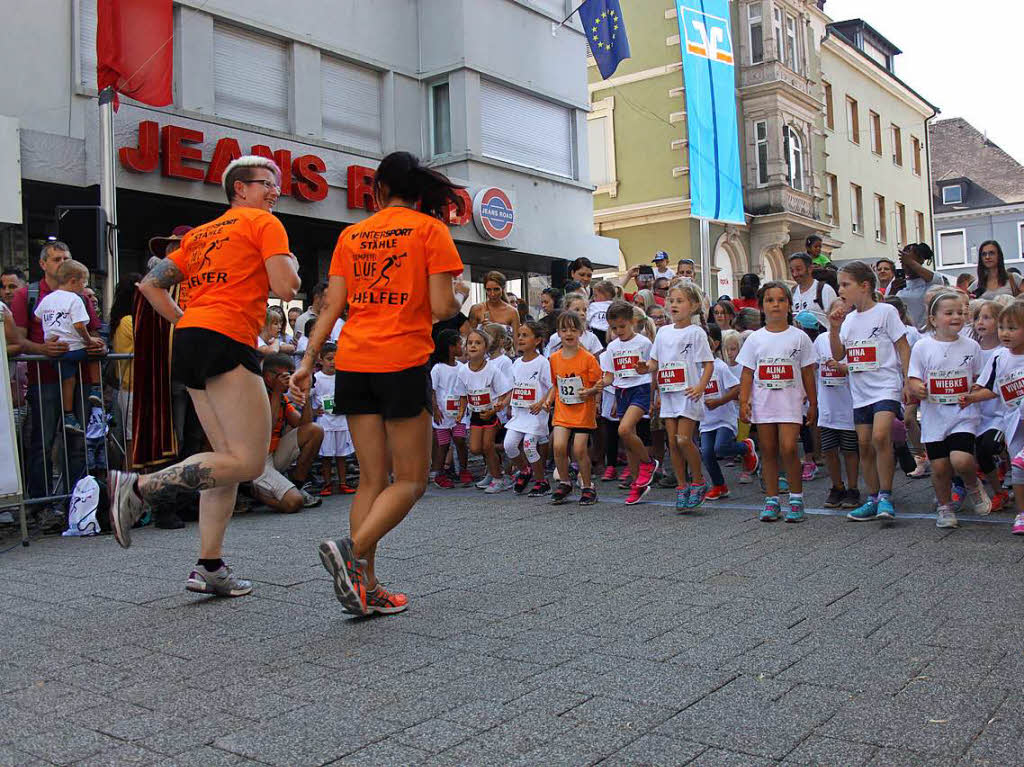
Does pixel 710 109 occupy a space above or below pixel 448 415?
above

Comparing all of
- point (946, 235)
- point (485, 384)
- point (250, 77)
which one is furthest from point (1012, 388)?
point (946, 235)

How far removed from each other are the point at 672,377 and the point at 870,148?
3985 cm

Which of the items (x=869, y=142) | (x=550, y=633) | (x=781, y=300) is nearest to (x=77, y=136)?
(x=781, y=300)

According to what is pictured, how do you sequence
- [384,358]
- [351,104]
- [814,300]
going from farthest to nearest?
1. [351,104]
2. [814,300]
3. [384,358]

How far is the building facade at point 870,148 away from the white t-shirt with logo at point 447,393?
1235 inches

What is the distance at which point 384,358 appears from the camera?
4.41 meters

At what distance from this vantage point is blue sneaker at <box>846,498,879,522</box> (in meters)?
7.05

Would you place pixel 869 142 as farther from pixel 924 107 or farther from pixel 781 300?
pixel 781 300

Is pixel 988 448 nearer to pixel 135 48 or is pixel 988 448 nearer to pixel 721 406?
pixel 721 406

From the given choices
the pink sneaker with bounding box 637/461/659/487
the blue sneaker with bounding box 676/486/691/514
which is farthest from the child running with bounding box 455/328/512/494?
the blue sneaker with bounding box 676/486/691/514

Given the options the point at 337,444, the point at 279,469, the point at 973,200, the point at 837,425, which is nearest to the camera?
the point at 837,425

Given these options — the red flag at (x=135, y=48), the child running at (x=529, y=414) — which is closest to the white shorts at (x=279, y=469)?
the child running at (x=529, y=414)

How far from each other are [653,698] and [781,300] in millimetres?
4721

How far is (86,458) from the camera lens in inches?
322
